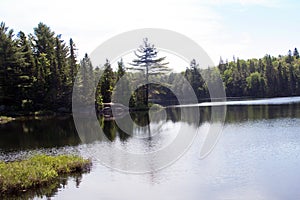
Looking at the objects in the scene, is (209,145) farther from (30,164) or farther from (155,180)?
(30,164)

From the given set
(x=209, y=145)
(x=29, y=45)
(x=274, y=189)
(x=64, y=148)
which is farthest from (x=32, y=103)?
(x=274, y=189)

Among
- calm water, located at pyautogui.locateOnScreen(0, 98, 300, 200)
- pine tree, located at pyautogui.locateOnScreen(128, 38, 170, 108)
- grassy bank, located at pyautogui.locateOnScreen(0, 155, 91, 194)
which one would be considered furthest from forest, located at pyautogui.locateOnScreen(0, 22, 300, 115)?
grassy bank, located at pyautogui.locateOnScreen(0, 155, 91, 194)

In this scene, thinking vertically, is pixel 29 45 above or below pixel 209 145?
above

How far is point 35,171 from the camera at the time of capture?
19000 mm

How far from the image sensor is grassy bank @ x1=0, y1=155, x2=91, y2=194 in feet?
58.1

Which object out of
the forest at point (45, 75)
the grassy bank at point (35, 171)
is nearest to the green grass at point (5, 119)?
the forest at point (45, 75)

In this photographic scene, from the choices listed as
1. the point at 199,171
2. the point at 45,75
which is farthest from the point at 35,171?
the point at 45,75

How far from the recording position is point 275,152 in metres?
24.1

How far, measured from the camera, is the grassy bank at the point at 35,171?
58.1 ft

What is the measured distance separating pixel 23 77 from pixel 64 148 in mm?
36606

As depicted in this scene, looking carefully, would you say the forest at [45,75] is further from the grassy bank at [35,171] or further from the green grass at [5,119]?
the grassy bank at [35,171]

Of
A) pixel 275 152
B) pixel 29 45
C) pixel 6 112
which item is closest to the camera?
pixel 275 152

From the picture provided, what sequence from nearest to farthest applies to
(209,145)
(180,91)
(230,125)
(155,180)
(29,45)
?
(155,180)
(209,145)
(230,125)
(29,45)
(180,91)

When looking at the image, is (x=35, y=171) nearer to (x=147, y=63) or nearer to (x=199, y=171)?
(x=199, y=171)
